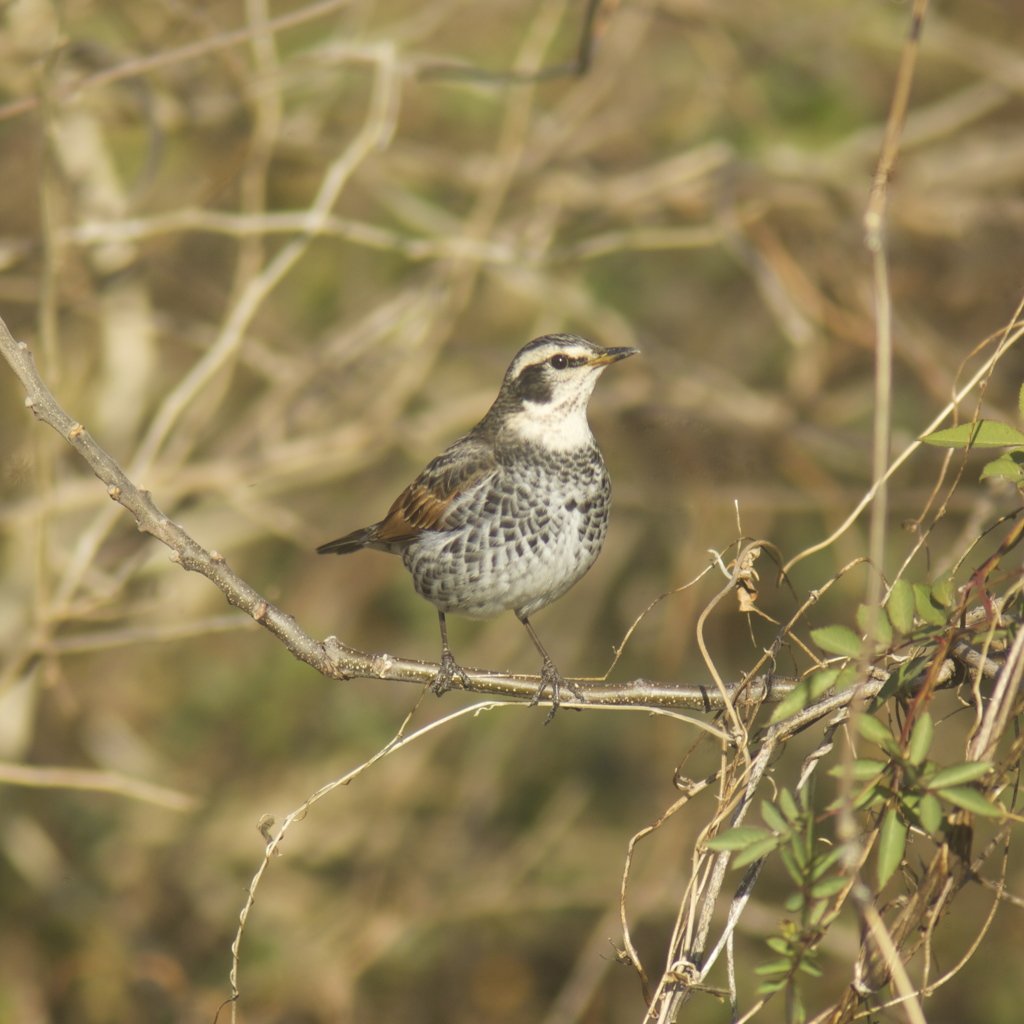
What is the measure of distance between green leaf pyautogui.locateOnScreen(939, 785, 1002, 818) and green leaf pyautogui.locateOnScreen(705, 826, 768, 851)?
1.20ft

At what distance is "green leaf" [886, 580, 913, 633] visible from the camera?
97.3 inches

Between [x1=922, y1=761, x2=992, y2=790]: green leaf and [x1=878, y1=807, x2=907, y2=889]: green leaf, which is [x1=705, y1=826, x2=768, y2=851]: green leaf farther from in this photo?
[x1=922, y1=761, x2=992, y2=790]: green leaf

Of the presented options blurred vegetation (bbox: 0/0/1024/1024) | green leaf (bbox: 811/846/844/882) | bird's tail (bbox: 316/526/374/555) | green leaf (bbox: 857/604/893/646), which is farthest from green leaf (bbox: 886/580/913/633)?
blurred vegetation (bbox: 0/0/1024/1024)

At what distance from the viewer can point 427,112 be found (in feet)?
29.2

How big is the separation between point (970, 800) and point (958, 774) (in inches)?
2.0

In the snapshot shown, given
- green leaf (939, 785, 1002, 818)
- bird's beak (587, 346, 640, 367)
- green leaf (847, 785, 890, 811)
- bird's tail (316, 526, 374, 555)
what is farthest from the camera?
bird's tail (316, 526, 374, 555)

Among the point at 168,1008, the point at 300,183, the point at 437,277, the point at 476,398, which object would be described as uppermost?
the point at 300,183

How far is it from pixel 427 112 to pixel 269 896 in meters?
6.04

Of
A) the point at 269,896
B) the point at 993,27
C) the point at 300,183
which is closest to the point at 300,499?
the point at 300,183

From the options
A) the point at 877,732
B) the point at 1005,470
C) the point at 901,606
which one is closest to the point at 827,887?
the point at 877,732

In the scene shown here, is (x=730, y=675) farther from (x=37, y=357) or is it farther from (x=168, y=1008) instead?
(x=37, y=357)

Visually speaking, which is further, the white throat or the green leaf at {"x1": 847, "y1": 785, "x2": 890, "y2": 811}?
the white throat

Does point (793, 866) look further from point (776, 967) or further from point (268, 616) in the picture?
point (268, 616)

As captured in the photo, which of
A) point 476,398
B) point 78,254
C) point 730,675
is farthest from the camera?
point 730,675
